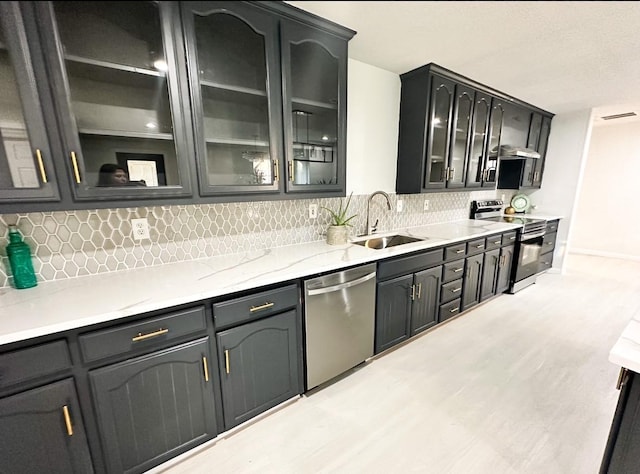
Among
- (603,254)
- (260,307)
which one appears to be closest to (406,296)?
(260,307)

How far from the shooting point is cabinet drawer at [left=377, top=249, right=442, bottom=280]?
6.66ft

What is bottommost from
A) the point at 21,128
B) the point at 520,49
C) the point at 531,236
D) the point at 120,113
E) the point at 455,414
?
the point at 455,414

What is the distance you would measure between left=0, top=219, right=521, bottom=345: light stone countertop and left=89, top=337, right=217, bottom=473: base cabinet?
0.25m

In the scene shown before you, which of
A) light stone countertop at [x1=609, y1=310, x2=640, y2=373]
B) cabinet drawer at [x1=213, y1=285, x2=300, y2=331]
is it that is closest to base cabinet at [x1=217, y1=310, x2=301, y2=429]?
cabinet drawer at [x1=213, y1=285, x2=300, y2=331]

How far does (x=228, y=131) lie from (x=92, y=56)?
0.61m

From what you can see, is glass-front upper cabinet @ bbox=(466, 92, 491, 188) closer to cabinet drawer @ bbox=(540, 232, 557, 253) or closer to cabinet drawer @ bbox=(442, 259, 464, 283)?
cabinet drawer @ bbox=(442, 259, 464, 283)

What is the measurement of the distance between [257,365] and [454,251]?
6.38 ft

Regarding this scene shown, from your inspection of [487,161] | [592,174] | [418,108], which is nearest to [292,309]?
[418,108]

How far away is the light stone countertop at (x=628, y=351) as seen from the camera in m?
0.85

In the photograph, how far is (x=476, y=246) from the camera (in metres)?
2.76

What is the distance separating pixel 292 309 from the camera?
63.7 inches

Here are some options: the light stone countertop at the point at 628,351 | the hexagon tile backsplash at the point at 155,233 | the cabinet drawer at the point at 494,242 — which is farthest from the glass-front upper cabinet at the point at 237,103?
the cabinet drawer at the point at 494,242

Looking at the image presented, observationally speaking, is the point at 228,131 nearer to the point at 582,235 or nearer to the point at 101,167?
the point at 101,167

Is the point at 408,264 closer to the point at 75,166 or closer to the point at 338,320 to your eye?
the point at 338,320
